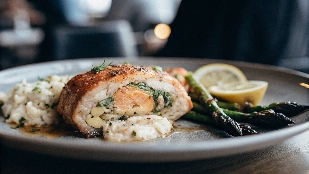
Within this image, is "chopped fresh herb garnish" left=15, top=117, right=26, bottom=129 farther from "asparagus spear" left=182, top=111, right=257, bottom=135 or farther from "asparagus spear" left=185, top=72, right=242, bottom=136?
"asparagus spear" left=185, top=72, right=242, bottom=136

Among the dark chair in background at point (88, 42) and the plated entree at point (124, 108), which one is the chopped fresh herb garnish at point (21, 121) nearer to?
the plated entree at point (124, 108)

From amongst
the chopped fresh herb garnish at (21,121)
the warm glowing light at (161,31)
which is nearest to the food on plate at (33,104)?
the chopped fresh herb garnish at (21,121)

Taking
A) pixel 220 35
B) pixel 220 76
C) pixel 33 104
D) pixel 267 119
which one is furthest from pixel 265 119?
pixel 220 35

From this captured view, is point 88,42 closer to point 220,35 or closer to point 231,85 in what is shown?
point 220,35

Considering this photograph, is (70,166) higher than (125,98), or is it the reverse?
(125,98)

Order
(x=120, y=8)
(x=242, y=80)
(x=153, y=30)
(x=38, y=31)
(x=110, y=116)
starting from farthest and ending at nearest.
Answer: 1. (x=120, y=8)
2. (x=153, y=30)
3. (x=38, y=31)
4. (x=242, y=80)
5. (x=110, y=116)

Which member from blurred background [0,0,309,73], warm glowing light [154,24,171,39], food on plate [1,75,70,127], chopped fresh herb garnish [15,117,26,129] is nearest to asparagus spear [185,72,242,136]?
food on plate [1,75,70,127]

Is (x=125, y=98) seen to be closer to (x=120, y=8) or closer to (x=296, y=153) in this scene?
(x=296, y=153)

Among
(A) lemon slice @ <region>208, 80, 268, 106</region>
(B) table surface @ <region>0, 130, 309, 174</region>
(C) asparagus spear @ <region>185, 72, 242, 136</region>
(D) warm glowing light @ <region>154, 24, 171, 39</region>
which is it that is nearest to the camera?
(B) table surface @ <region>0, 130, 309, 174</region>

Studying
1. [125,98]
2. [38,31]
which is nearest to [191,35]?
[125,98]
